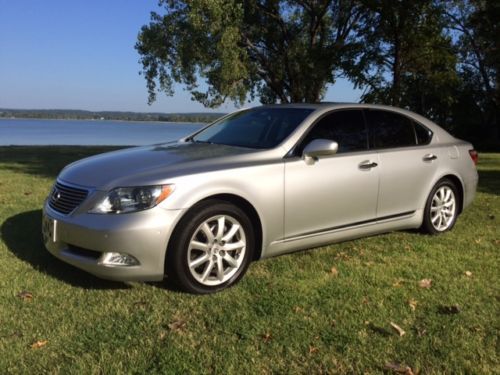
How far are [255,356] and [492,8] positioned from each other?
48.8ft

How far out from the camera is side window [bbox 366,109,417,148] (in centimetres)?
562

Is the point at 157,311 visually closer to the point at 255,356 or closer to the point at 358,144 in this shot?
the point at 255,356

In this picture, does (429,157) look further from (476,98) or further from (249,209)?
(476,98)

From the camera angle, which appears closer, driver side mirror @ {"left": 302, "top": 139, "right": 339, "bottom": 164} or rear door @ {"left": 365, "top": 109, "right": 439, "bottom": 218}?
driver side mirror @ {"left": 302, "top": 139, "right": 339, "bottom": 164}

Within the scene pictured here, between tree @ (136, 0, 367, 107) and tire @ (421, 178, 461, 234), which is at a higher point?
tree @ (136, 0, 367, 107)

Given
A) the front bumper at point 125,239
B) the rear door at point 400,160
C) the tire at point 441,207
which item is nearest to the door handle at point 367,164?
the rear door at point 400,160

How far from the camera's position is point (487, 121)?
3634 cm

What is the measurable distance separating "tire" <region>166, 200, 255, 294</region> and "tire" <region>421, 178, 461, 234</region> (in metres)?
2.52

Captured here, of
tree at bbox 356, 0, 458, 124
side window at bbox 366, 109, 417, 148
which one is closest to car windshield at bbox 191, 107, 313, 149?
side window at bbox 366, 109, 417, 148

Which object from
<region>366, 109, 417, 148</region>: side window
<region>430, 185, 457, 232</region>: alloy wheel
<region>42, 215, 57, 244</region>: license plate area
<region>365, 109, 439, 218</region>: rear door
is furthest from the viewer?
<region>430, 185, 457, 232</region>: alloy wheel

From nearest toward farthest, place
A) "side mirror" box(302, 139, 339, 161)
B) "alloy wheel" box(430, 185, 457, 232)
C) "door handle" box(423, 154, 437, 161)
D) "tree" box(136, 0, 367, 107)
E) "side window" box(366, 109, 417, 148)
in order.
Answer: "side mirror" box(302, 139, 339, 161)
"side window" box(366, 109, 417, 148)
"door handle" box(423, 154, 437, 161)
"alloy wheel" box(430, 185, 457, 232)
"tree" box(136, 0, 367, 107)

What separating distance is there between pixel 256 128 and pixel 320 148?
932 mm

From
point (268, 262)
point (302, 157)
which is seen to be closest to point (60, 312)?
point (268, 262)

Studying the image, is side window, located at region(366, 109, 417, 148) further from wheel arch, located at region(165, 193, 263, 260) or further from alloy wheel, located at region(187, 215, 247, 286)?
alloy wheel, located at region(187, 215, 247, 286)
